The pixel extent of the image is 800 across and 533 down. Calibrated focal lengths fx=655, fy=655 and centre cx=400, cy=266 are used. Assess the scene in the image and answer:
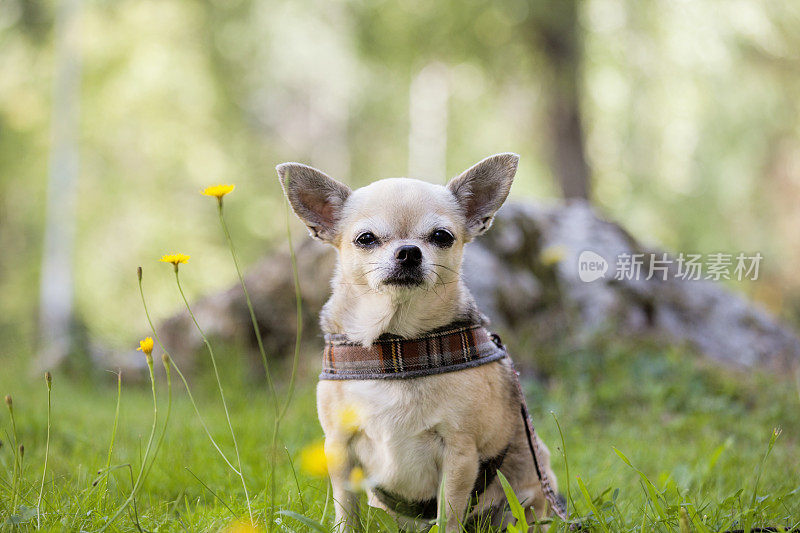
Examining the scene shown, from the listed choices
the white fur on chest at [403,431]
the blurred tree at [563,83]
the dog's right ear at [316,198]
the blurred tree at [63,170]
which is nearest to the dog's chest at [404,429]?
Result: the white fur on chest at [403,431]

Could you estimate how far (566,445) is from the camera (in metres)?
3.71

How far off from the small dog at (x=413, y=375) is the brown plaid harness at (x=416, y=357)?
13 mm

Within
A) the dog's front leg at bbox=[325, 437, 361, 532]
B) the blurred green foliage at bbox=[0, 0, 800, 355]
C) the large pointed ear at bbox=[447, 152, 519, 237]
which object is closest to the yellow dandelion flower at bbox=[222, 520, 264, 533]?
the dog's front leg at bbox=[325, 437, 361, 532]

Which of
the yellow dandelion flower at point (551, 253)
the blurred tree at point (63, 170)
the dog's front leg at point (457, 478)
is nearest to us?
the dog's front leg at point (457, 478)

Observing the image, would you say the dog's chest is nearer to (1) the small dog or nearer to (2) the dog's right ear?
(1) the small dog

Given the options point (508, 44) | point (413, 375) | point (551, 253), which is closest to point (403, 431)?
point (413, 375)

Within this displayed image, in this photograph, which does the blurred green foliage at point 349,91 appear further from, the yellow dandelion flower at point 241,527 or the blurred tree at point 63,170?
the yellow dandelion flower at point 241,527

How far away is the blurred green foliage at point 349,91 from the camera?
7723 millimetres

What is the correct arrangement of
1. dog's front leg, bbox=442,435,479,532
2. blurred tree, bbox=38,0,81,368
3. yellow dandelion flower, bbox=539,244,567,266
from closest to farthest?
dog's front leg, bbox=442,435,479,532 → yellow dandelion flower, bbox=539,244,567,266 → blurred tree, bbox=38,0,81,368

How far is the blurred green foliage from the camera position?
7723mm

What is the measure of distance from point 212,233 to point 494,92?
7766mm

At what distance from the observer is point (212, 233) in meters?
14.3

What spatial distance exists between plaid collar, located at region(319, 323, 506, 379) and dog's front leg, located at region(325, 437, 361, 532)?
0.73 feet

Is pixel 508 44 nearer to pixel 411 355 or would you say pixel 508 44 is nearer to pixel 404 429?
pixel 411 355
